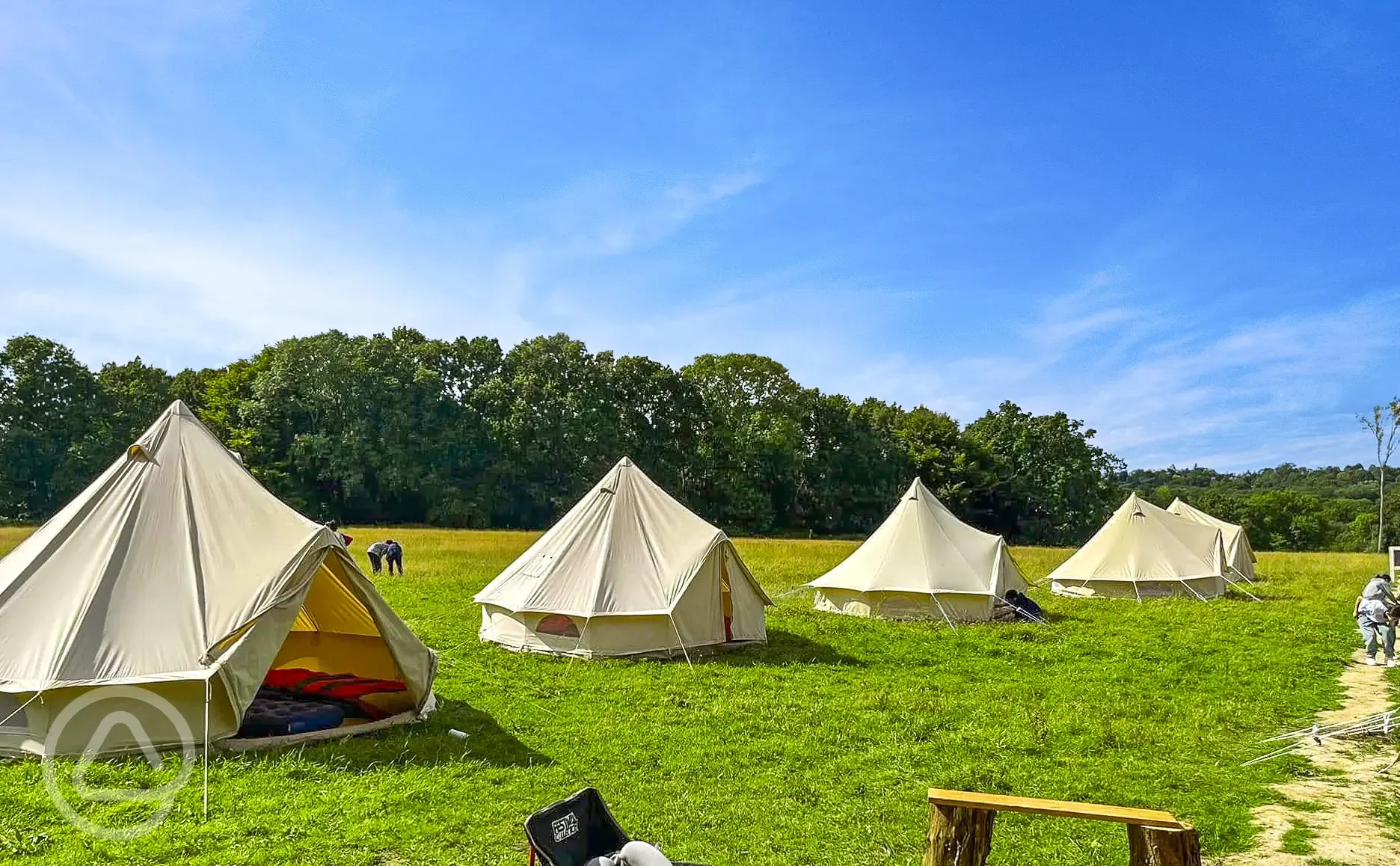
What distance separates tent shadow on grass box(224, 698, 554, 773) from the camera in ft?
25.4

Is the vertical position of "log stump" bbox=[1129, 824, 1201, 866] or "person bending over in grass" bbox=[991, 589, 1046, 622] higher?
"person bending over in grass" bbox=[991, 589, 1046, 622]

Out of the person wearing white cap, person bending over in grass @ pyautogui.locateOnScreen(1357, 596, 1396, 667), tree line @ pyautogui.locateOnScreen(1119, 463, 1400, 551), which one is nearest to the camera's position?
the person wearing white cap

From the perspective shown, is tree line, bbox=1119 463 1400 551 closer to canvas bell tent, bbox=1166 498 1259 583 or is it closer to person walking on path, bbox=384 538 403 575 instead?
canvas bell tent, bbox=1166 498 1259 583

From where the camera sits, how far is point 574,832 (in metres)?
4.87

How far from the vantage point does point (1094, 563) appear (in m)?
23.2

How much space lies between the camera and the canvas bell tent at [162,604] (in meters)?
7.49

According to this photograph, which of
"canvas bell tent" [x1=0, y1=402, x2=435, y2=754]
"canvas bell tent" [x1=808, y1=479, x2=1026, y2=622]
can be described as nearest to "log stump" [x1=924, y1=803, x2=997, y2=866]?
"canvas bell tent" [x1=0, y1=402, x2=435, y2=754]

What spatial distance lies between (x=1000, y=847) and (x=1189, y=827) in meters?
2.15

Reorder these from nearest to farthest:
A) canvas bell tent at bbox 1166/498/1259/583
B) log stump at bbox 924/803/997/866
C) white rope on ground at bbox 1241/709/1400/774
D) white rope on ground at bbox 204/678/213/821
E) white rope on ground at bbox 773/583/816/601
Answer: log stump at bbox 924/803/997/866
white rope on ground at bbox 204/678/213/821
white rope on ground at bbox 1241/709/1400/774
white rope on ground at bbox 773/583/816/601
canvas bell tent at bbox 1166/498/1259/583

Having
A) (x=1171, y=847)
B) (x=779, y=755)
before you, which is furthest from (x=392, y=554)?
(x=1171, y=847)

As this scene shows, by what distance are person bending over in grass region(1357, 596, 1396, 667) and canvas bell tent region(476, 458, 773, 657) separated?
975cm

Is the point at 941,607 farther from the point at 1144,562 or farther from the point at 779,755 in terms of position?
the point at 779,755

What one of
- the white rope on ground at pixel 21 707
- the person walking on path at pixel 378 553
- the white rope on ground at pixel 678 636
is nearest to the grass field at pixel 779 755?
the white rope on ground at pixel 678 636

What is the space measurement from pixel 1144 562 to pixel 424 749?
20517 mm
